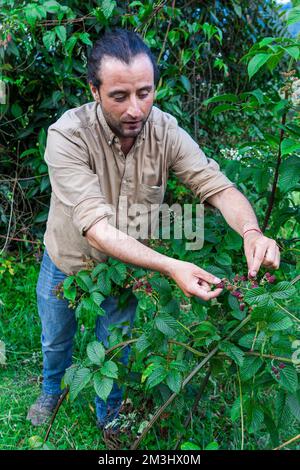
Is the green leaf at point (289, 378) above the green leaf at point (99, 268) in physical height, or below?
below

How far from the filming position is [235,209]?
1.80m

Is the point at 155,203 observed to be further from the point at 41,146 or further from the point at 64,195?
the point at 41,146

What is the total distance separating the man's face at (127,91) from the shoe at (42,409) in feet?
3.82

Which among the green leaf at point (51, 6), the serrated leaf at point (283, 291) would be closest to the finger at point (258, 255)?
the serrated leaf at point (283, 291)

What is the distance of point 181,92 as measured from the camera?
333cm

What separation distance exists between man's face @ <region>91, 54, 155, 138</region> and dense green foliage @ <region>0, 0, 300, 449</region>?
186 mm

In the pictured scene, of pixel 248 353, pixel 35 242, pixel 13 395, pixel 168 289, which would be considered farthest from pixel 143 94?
pixel 35 242

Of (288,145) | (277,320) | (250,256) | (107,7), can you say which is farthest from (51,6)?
(277,320)

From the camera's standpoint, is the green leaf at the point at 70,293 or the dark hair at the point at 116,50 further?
the green leaf at the point at 70,293

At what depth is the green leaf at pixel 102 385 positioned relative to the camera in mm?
1566

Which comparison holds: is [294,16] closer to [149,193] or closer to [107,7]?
[149,193]

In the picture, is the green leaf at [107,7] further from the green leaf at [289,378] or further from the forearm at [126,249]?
the green leaf at [289,378]

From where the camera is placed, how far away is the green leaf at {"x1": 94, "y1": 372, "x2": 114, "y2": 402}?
1.57 m

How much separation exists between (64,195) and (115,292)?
40cm
